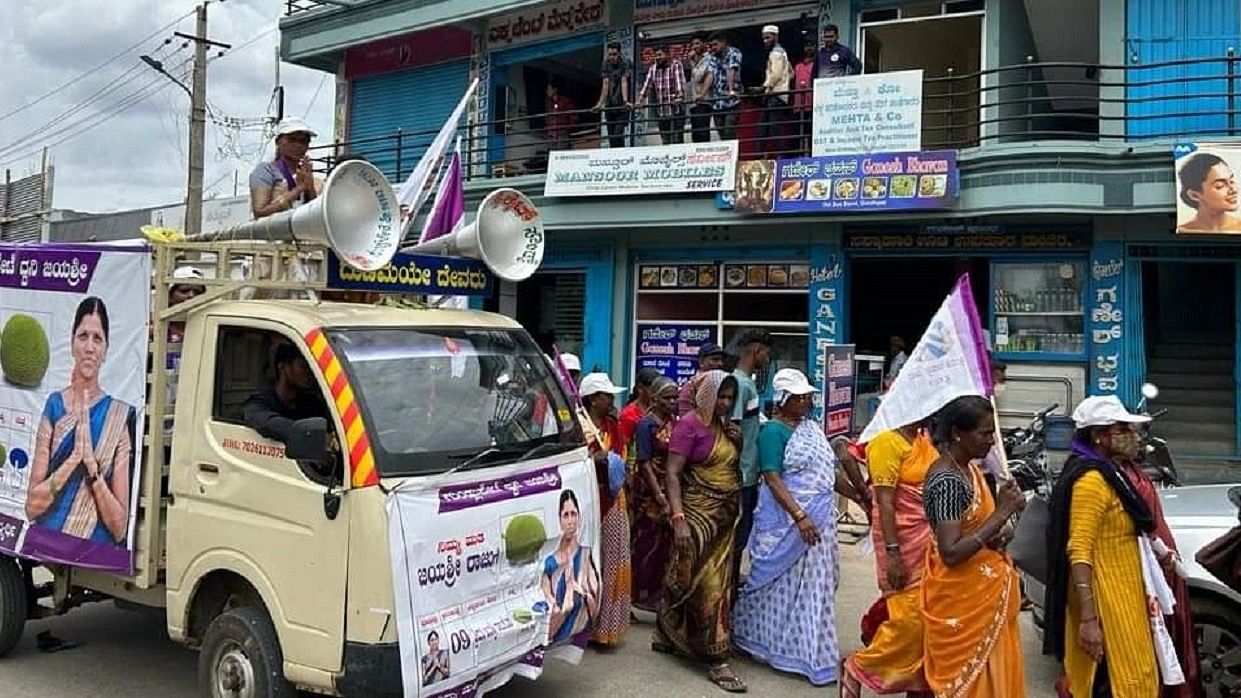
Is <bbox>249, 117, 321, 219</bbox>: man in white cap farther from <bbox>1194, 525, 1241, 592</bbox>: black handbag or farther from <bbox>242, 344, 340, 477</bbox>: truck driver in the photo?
<bbox>1194, 525, 1241, 592</bbox>: black handbag

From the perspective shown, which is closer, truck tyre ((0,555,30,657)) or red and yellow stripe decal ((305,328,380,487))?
red and yellow stripe decal ((305,328,380,487))

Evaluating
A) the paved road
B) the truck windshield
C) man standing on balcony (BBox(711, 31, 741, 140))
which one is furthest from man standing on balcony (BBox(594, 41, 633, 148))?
the truck windshield

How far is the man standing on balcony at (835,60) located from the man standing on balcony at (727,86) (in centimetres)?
121

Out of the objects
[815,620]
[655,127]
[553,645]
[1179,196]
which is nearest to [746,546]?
[815,620]

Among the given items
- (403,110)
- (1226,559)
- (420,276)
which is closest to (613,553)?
(420,276)

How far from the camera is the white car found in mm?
4363

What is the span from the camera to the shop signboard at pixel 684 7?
13.6 metres

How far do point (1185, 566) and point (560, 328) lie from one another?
458 inches

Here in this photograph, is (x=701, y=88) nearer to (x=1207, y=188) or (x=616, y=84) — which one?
(x=616, y=84)

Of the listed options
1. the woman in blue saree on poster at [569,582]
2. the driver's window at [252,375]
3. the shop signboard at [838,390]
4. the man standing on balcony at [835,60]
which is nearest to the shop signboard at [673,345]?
the man standing on balcony at [835,60]

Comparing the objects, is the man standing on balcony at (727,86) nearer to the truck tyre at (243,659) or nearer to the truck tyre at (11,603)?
the truck tyre at (11,603)

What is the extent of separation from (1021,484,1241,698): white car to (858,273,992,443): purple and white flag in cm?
129

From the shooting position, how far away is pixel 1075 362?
11.5 m

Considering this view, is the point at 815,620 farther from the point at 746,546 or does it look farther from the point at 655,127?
the point at 655,127
